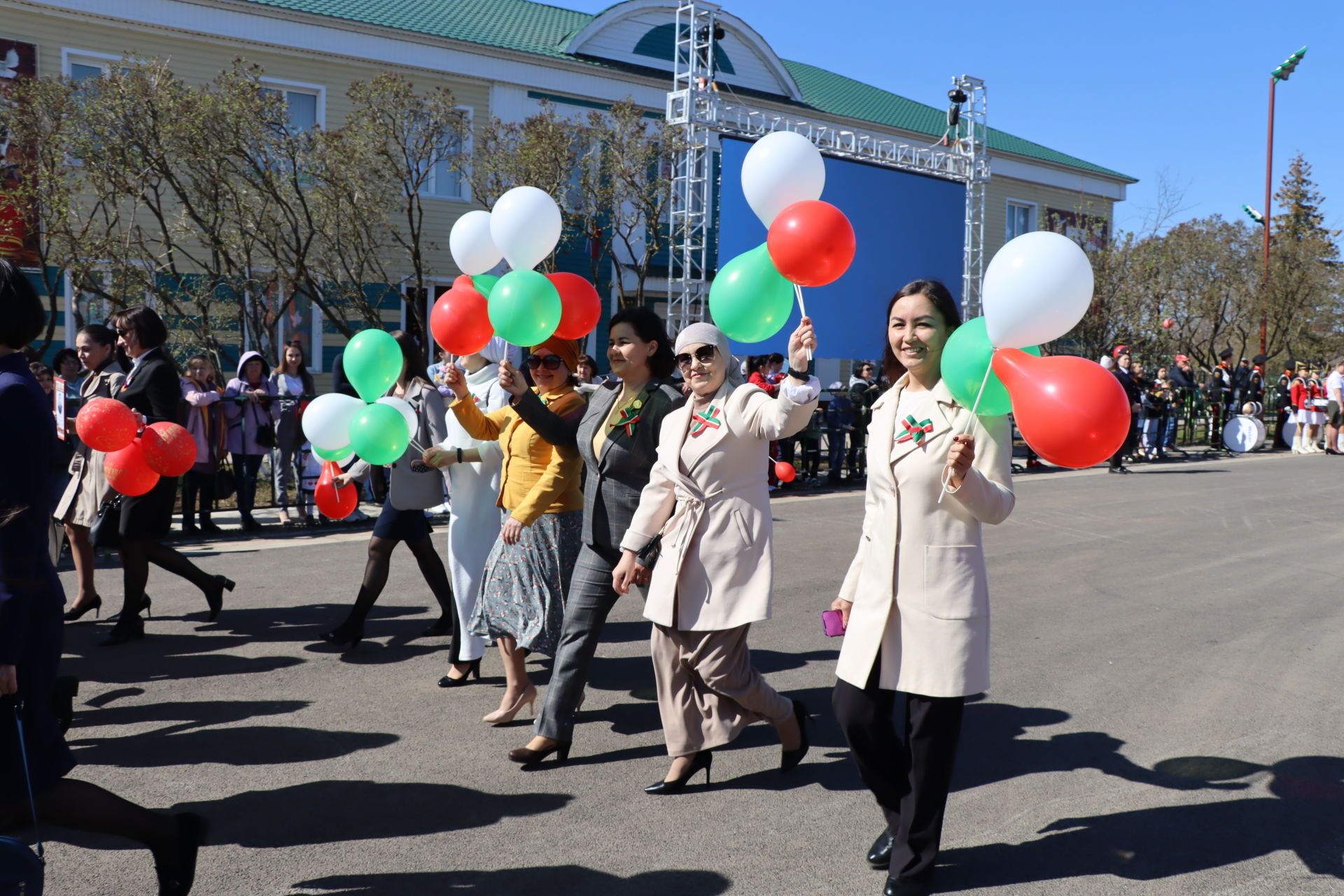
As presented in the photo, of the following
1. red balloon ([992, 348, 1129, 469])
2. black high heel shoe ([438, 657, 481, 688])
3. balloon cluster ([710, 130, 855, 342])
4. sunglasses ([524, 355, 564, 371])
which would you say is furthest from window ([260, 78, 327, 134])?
red balloon ([992, 348, 1129, 469])

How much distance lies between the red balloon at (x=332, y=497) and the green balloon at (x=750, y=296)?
3152mm

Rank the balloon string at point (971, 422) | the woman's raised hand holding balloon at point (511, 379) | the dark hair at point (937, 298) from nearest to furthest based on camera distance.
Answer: the balloon string at point (971, 422), the dark hair at point (937, 298), the woman's raised hand holding balloon at point (511, 379)

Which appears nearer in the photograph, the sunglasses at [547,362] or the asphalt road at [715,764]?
the asphalt road at [715,764]

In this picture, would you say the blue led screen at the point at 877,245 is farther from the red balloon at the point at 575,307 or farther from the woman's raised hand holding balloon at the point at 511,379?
the woman's raised hand holding balloon at the point at 511,379

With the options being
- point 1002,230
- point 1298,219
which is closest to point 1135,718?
point 1002,230

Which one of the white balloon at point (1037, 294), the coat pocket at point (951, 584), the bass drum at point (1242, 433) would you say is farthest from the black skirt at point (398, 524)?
the bass drum at point (1242, 433)

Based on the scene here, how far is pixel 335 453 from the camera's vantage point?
5773mm

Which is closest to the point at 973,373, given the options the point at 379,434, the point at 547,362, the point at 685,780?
the point at 685,780

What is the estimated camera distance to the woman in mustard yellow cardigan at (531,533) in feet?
15.9

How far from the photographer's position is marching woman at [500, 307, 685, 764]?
453 centimetres

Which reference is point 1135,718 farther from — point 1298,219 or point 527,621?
point 1298,219

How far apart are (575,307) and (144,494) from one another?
108 inches

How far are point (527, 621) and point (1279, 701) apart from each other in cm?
391

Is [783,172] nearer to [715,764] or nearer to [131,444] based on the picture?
[715,764]
